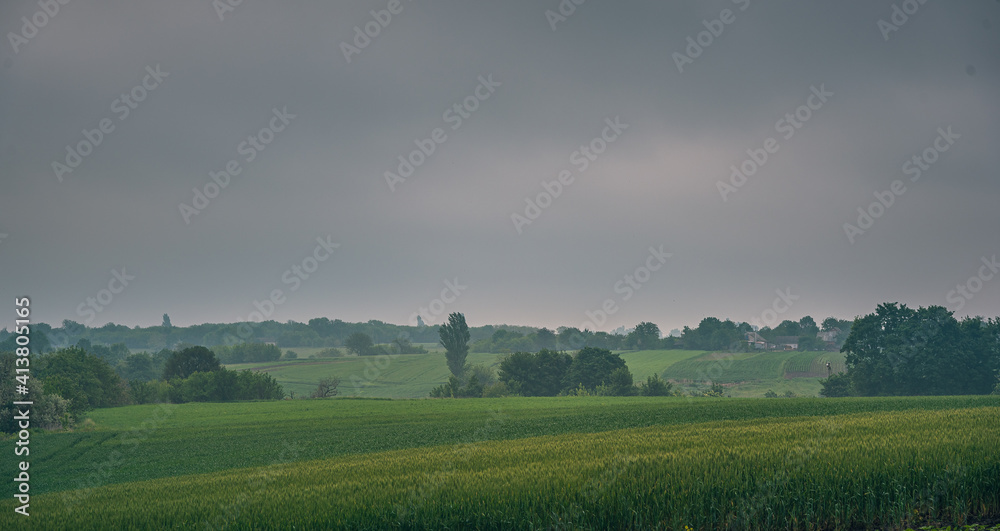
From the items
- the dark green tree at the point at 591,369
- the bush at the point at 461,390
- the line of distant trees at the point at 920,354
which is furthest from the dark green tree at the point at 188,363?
the line of distant trees at the point at 920,354

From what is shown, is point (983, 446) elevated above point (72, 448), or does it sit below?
above

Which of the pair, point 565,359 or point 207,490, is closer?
point 207,490

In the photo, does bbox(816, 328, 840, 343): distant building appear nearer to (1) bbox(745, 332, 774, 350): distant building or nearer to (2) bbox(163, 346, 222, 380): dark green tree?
(1) bbox(745, 332, 774, 350): distant building

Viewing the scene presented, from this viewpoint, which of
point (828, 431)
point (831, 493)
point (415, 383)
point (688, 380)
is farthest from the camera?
point (415, 383)

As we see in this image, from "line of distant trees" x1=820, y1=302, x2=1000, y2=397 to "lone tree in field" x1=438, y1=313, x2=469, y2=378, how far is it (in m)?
73.5

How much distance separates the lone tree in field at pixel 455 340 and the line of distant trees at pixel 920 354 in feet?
241

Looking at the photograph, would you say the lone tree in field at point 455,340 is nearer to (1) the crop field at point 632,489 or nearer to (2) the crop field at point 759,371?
(2) the crop field at point 759,371

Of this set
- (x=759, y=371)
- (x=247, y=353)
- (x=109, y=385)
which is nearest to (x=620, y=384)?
(x=759, y=371)

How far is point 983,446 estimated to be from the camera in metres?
13.8

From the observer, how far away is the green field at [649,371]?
11969 centimetres

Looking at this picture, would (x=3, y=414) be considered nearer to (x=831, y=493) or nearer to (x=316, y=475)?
(x=316, y=475)

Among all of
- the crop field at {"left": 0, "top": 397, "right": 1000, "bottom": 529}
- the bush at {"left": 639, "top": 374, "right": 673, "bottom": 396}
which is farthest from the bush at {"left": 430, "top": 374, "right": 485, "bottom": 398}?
the crop field at {"left": 0, "top": 397, "right": 1000, "bottom": 529}

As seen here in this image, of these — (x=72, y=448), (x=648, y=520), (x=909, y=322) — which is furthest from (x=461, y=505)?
(x=909, y=322)

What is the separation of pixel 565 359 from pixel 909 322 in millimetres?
53994
